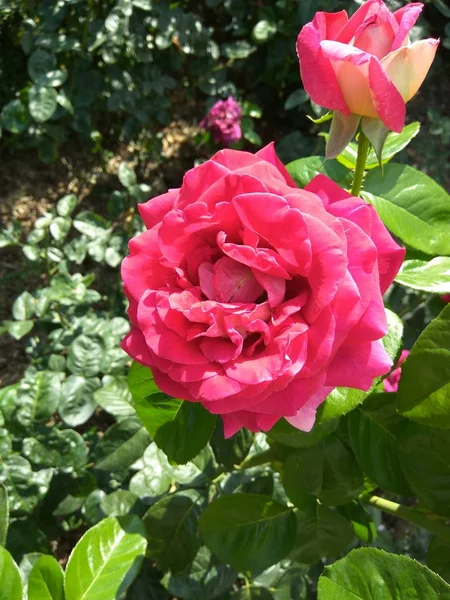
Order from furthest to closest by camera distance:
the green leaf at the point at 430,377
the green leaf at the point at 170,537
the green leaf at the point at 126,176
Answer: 1. the green leaf at the point at 126,176
2. the green leaf at the point at 170,537
3. the green leaf at the point at 430,377

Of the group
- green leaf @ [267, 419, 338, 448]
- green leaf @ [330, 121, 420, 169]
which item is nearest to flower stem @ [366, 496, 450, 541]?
green leaf @ [267, 419, 338, 448]

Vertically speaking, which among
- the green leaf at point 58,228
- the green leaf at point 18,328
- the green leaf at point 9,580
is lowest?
the green leaf at point 18,328

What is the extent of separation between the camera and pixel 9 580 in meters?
0.58

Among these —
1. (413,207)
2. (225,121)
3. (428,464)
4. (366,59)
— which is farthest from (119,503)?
(225,121)

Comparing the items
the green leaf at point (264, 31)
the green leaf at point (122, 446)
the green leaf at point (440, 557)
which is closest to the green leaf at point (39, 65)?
the green leaf at point (264, 31)

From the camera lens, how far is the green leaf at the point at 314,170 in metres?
0.72

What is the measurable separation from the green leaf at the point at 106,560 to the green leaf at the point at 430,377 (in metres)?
0.38

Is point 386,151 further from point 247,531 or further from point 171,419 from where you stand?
point 247,531

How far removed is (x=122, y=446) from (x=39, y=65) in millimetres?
1096

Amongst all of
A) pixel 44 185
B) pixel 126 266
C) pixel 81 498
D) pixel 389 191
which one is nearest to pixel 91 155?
pixel 44 185

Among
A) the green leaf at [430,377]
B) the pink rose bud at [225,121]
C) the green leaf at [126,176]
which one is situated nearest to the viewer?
the green leaf at [430,377]

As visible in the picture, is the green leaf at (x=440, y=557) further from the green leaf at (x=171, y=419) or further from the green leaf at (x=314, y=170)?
the green leaf at (x=314, y=170)

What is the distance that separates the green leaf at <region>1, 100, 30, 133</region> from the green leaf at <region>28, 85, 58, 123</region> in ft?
0.31

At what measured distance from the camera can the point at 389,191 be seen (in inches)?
28.0
